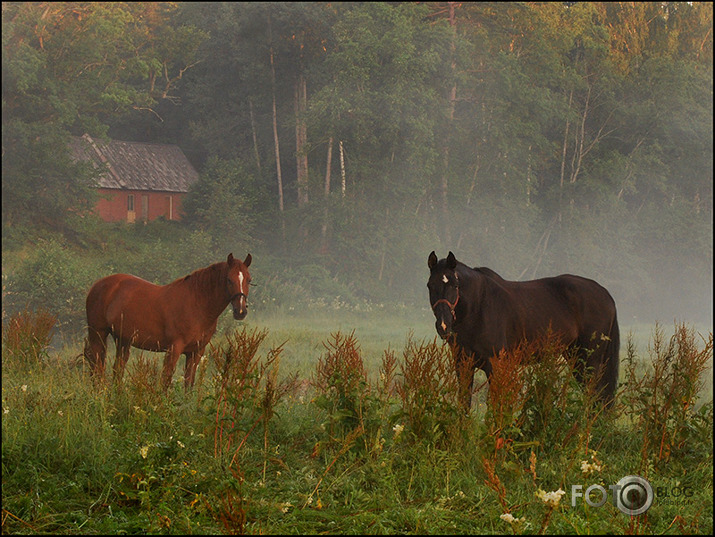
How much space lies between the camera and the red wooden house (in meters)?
15.6

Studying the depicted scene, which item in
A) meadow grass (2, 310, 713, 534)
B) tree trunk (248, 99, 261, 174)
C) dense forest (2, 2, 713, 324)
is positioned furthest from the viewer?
tree trunk (248, 99, 261, 174)

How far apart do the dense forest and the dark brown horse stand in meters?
7.75

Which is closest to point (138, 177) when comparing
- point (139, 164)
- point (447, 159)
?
point (139, 164)

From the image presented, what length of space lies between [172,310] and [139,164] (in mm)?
9276

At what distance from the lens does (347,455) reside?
16.6 ft

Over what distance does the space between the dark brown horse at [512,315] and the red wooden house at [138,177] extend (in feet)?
32.0

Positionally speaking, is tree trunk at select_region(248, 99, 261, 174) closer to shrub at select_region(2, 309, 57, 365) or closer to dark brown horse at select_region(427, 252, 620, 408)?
shrub at select_region(2, 309, 57, 365)

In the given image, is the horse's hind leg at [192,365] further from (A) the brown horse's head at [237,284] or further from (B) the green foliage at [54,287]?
(B) the green foliage at [54,287]

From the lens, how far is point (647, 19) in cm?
2645

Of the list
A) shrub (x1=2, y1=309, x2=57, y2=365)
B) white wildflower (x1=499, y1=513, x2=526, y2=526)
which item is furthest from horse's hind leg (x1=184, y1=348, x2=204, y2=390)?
white wildflower (x1=499, y1=513, x2=526, y2=526)

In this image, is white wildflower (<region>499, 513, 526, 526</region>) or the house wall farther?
the house wall

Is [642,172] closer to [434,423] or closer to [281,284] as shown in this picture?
[281,284]

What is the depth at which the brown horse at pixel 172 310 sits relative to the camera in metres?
7.08

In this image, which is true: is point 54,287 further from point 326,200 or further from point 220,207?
point 326,200
